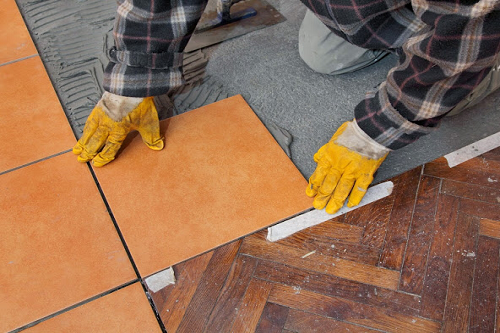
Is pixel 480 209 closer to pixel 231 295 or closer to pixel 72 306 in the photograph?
pixel 231 295

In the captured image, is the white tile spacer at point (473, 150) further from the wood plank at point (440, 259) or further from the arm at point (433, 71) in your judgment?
the arm at point (433, 71)

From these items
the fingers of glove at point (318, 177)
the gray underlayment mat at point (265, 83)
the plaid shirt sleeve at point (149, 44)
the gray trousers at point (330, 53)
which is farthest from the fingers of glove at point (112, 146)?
the gray trousers at point (330, 53)

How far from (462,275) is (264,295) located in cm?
65

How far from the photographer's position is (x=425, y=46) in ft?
3.76

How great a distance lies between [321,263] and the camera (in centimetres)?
138

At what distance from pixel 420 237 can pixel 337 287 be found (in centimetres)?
36

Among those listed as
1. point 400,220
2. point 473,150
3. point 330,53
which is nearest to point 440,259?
point 400,220

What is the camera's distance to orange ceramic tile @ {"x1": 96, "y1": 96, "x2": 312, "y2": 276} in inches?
56.0

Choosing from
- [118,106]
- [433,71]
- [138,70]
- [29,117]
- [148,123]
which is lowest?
[29,117]

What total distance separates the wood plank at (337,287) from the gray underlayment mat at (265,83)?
1.41 feet

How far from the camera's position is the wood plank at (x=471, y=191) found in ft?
5.01

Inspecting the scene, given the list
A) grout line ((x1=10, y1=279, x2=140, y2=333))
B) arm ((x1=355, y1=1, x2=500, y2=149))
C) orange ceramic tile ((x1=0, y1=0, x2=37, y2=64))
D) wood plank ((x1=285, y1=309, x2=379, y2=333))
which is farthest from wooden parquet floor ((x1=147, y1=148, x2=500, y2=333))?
orange ceramic tile ((x1=0, y1=0, x2=37, y2=64))

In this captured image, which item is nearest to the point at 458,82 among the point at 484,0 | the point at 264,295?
the point at 484,0

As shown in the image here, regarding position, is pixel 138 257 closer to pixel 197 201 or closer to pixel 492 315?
pixel 197 201
